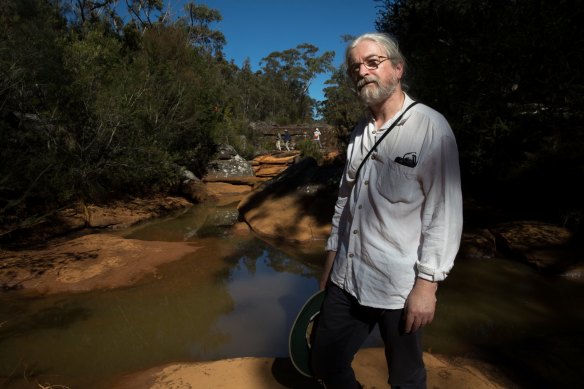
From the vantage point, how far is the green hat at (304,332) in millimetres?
1732

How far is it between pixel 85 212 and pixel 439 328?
7.16m

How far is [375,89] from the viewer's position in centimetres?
151

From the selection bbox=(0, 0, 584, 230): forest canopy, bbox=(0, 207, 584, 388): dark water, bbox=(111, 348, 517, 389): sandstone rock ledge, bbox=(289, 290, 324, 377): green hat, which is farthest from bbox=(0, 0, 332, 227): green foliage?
bbox=(289, 290, 324, 377): green hat

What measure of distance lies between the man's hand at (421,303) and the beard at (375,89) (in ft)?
2.24

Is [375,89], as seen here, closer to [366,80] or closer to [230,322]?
[366,80]

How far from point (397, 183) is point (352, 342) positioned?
658 mm

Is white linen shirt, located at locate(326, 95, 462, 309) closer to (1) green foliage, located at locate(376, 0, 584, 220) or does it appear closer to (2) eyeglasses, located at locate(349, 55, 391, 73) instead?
(2) eyeglasses, located at locate(349, 55, 391, 73)

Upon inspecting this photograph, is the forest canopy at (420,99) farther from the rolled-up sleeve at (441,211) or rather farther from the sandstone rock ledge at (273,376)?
the rolled-up sleeve at (441,211)

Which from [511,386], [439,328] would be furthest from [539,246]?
[511,386]

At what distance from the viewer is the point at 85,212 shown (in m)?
8.09

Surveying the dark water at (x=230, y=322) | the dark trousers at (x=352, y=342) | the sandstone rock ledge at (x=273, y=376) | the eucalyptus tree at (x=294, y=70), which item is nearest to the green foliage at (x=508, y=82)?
the dark water at (x=230, y=322)

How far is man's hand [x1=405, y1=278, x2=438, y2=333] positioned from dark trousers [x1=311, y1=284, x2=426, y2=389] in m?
0.06

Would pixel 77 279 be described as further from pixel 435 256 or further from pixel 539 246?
pixel 539 246

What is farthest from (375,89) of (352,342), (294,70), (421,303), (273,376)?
(294,70)
